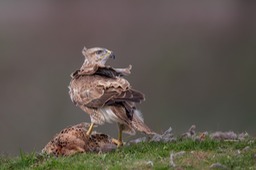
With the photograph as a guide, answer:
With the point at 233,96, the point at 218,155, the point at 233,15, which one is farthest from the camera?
the point at 233,15

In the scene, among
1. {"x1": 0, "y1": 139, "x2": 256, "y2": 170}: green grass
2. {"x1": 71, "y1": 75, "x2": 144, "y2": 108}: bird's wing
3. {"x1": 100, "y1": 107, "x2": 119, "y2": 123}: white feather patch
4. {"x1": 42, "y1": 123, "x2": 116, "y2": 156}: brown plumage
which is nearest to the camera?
{"x1": 0, "y1": 139, "x2": 256, "y2": 170}: green grass

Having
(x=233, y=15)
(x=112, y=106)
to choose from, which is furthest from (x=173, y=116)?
(x=233, y=15)

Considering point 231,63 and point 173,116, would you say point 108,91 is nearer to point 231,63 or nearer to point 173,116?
point 173,116

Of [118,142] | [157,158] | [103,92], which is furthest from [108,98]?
[157,158]

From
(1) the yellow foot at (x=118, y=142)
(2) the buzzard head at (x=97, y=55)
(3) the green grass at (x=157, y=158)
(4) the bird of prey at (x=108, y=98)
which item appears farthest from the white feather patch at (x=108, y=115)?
(2) the buzzard head at (x=97, y=55)

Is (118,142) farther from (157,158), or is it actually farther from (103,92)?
(157,158)

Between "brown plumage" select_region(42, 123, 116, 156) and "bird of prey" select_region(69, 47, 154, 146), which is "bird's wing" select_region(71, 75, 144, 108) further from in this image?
"brown plumage" select_region(42, 123, 116, 156)

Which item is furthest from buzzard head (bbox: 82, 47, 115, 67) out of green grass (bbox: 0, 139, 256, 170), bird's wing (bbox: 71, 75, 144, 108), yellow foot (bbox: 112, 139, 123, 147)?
green grass (bbox: 0, 139, 256, 170)
